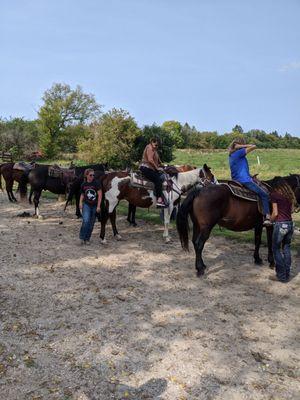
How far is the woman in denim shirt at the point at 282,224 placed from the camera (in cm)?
720

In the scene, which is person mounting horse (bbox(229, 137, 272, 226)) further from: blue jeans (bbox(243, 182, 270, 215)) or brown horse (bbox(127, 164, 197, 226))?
brown horse (bbox(127, 164, 197, 226))

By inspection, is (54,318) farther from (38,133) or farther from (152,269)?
(38,133)

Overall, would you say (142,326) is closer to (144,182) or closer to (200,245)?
(200,245)

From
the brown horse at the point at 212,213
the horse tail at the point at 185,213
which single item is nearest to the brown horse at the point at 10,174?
the horse tail at the point at 185,213

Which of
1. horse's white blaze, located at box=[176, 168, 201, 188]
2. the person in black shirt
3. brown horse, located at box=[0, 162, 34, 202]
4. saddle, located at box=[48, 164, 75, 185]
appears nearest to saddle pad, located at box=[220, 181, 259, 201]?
horse's white blaze, located at box=[176, 168, 201, 188]

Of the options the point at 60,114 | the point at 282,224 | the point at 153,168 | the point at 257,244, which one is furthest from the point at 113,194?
the point at 60,114

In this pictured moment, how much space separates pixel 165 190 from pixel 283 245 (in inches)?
168

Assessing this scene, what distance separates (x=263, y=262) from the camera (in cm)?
869

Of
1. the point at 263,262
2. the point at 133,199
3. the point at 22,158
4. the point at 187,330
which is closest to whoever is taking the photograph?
the point at 187,330

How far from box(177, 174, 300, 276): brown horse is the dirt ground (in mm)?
727

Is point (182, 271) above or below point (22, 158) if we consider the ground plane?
below

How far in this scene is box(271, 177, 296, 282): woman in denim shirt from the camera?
720cm

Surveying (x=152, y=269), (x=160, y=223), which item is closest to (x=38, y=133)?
(x=160, y=223)

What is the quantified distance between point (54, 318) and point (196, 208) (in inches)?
144
